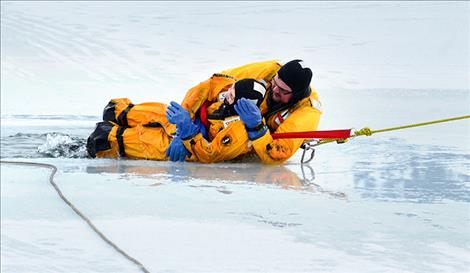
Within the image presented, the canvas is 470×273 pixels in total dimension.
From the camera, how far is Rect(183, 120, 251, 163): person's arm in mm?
4449

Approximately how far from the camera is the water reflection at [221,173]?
396 centimetres

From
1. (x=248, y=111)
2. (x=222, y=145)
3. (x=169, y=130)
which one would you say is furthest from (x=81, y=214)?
(x=169, y=130)

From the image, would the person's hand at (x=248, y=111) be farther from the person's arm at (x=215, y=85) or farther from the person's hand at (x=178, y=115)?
the person's arm at (x=215, y=85)

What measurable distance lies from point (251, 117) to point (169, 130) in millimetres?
764

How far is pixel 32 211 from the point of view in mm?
3223

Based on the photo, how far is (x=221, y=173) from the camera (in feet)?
13.9

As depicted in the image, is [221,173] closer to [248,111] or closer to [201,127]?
[248,111]

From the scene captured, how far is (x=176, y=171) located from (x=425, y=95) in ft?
12.4

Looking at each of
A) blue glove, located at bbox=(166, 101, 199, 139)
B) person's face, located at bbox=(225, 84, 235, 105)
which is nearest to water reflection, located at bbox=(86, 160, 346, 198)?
blue glove, located at bbox=(166, 101, 199, 139)

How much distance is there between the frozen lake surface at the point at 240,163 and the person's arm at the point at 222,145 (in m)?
0.10

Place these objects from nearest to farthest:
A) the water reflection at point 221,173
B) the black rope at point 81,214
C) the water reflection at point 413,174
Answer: the black rope at point 81,214
the water reflection at point 413,174
the water reflection at point 221,173

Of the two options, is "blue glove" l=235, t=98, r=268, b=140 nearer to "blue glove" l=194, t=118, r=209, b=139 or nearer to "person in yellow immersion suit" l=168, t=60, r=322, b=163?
"person in yellow immersion suit" l=168, t=60, r=322, b=163

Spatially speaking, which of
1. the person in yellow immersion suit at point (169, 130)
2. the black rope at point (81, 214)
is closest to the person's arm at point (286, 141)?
the person in yellow immersion suit at point (169, 130)

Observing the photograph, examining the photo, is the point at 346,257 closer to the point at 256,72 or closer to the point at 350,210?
the point at 350,210
